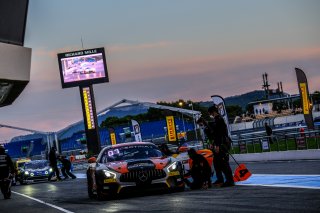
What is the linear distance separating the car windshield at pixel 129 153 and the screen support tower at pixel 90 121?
69165mm

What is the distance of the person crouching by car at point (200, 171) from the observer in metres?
15.6

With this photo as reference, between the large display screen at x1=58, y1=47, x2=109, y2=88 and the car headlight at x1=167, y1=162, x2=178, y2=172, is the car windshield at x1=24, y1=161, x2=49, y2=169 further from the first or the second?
the large display screen at x1=58, y1=47, x2=109, y2=88

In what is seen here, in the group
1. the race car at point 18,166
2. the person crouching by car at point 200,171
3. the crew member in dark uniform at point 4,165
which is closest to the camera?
the person crouching by car at point 200,171

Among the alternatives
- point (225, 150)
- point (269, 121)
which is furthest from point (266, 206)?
point (269, 121)

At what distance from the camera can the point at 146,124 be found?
11750 centimetres

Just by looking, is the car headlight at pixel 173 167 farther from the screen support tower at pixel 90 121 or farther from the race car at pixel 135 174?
the screen support tower at pixel 90 121

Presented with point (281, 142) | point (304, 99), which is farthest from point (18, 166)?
point (281, 142)

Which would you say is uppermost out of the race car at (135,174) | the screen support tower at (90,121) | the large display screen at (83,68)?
the large display screen at (83,68)

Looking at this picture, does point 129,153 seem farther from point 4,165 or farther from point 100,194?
point 4,165

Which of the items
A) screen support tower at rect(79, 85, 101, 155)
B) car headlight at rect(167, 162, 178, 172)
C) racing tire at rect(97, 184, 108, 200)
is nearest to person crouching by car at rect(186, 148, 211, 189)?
car headlight at rect(167, 162, 178, 172)

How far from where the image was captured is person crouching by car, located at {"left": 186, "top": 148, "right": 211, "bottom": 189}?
15617mm

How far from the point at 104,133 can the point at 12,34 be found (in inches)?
3741

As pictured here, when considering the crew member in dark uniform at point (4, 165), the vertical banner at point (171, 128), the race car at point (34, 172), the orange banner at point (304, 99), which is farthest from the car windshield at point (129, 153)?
the vertical banner at point (171, 128)

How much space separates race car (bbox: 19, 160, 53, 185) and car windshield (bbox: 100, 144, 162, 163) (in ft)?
66.6
